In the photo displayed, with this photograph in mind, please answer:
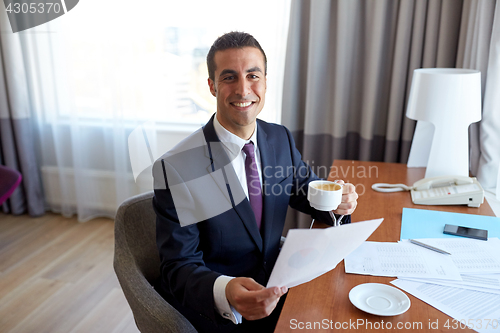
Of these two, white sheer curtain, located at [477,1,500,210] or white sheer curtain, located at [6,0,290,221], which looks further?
white sheer curtain, located at [6,0,290,221]

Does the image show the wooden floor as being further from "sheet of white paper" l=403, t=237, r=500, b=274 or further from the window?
"sheet of white paper" l=403, t=237, r=500, b=274

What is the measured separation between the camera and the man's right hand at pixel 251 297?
2.87 feet

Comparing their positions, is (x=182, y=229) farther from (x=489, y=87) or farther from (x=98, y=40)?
(x=98, y=40)

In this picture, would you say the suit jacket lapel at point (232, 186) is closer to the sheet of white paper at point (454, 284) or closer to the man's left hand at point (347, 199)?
the man's left hand at point (347, 199)

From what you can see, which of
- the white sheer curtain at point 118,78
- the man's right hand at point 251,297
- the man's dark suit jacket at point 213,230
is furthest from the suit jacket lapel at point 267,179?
the white sheer curtain at point 118,78

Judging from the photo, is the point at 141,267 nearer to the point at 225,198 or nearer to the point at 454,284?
the point at 225,198

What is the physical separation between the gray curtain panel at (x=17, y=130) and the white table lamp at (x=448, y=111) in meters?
2.81

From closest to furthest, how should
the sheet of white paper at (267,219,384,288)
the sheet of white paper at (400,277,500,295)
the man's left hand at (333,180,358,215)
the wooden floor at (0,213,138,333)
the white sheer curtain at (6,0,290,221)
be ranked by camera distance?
the sheet of white paper at (267,219,384,288) < the sheet of white paper at (400,277,500,295) < the man's left hand at (333,180,358,215) < the wooden floor at (0,213,138,333) < the white sheer curtain at (6,0,290,221)

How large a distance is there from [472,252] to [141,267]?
3.33 ft

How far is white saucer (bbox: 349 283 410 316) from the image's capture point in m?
0.91

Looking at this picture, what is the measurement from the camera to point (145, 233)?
1375 millimetres

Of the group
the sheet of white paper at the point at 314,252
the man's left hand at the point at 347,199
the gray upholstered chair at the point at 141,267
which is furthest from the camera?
the man's left hand at the point at 347,199

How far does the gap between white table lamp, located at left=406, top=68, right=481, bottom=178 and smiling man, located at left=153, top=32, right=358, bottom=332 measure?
65 cm

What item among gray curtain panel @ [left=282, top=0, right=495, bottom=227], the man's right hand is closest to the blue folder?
the man's right hand
